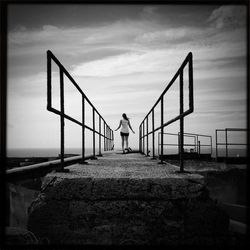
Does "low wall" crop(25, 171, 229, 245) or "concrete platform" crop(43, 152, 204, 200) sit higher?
"concrete platform" crop(43, 152, 204, 200)

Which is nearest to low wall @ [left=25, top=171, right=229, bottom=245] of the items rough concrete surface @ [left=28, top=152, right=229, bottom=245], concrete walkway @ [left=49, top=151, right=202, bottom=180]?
rough concrete surface @ [left=28, top=152, right=229, bottom=245]

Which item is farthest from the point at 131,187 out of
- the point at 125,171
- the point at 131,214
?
the point at 125,171

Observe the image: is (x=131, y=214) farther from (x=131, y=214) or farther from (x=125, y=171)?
(x=125, y=171)

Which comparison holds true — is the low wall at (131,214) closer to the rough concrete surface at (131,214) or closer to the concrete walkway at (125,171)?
the rough concrete surface at (131,214)

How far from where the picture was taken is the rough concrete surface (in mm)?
2141

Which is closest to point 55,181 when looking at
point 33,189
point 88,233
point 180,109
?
point 88,233

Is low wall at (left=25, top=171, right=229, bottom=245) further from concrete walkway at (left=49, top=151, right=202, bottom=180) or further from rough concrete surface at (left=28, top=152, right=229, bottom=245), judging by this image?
concrete walkway at (left=49, top=151, right=202, bottom=180)

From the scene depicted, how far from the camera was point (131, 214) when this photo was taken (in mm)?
2170

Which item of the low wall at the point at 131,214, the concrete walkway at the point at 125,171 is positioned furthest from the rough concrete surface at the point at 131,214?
the concrete walkway at the point at 125,171

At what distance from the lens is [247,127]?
1.96 m

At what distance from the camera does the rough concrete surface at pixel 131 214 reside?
2.14 metres

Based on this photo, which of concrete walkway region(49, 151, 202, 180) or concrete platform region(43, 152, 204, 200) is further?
concrete walkway region(49, 151, 202, 180)

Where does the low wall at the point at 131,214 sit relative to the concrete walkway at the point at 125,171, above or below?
below

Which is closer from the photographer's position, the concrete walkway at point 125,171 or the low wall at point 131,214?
the low wall at point 131,214
